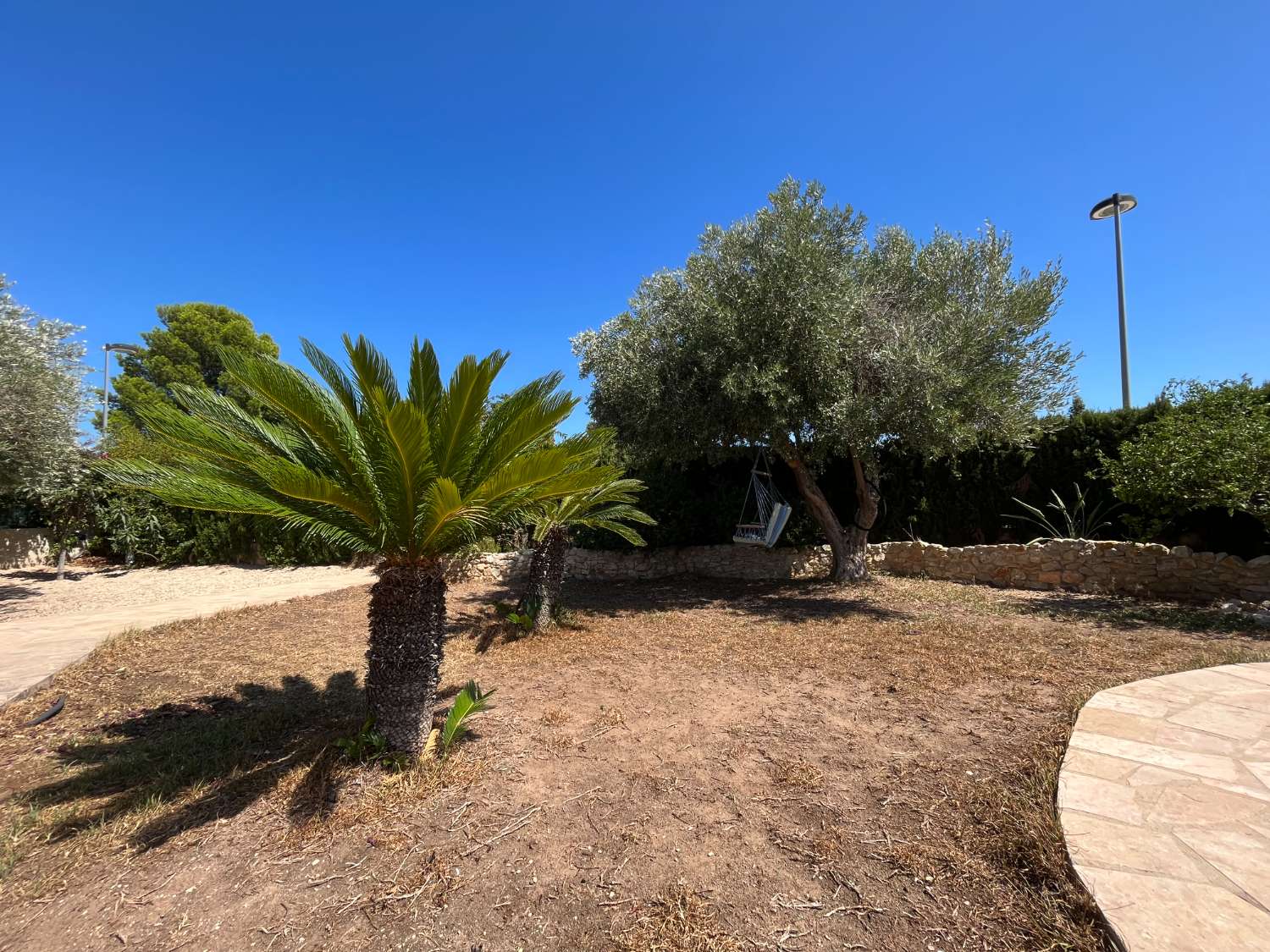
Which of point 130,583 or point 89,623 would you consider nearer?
point 89,623

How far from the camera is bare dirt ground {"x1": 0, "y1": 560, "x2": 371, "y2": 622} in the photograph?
8.90m

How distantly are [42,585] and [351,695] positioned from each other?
10.8 m

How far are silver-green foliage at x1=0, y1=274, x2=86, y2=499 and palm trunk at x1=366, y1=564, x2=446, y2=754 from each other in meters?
8.19

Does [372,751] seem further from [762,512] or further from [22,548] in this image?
[22,548]

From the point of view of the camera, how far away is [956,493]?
1002 cm

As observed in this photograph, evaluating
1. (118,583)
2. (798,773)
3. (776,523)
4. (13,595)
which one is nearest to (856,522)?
(776,523)

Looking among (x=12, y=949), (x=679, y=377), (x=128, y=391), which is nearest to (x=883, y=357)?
(x=679, y=377)

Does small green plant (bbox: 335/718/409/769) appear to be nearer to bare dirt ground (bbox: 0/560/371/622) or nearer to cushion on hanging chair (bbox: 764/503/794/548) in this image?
cushion on hanging chair (bbox: 764/503/794/548)

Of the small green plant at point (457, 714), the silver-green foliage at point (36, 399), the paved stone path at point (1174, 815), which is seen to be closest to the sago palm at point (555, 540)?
the small green plant at point (457, 714)

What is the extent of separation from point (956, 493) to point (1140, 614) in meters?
3.68

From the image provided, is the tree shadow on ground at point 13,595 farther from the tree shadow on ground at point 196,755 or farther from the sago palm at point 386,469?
the sago palm at point 386,469

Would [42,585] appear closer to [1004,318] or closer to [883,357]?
[883,357]

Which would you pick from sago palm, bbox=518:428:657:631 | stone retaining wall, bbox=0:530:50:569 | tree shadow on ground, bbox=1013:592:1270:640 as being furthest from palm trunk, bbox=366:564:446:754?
stone retaining wall, bbox=0:530:50:569

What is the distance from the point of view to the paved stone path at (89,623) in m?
4.96
